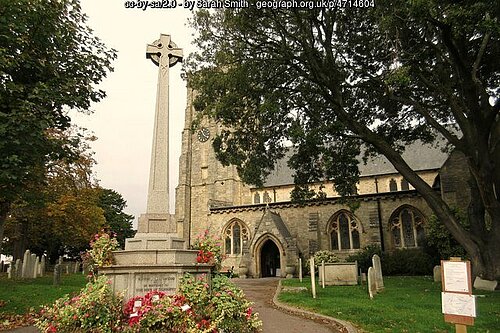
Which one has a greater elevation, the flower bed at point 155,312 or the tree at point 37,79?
the tree at point 37,79

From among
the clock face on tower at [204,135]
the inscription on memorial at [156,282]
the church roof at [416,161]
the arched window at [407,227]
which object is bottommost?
the inscription on memorial at [156,282]

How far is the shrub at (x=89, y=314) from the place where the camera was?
19.5 ft

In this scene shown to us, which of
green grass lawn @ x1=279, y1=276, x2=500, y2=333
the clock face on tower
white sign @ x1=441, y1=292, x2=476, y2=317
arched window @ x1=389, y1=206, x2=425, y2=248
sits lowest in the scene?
green grass lawn @ x1=279, y1=276, x2=500, y2=333

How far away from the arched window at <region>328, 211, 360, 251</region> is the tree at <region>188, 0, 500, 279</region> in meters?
11.2

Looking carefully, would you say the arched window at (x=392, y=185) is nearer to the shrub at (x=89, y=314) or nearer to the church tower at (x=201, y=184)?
the church tower at (x=201, y=184)

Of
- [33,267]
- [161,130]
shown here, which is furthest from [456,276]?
[33,267]

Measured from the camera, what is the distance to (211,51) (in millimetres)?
14984

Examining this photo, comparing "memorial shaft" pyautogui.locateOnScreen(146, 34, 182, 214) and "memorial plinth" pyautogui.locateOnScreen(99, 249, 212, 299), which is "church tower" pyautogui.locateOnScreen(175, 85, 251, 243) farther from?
"memorial plinth" pyautogui.locateOnScreen(99, 249, 212, 299)

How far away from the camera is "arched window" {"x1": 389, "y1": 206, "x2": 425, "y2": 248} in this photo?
24.6 m

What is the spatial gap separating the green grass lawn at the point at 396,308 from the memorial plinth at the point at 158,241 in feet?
13.5

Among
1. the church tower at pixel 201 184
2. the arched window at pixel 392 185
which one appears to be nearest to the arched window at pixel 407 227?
the arched window at pixel 392 185

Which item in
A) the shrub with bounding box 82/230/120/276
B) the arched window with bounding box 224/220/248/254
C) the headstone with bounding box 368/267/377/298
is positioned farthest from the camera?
the arched window with bounding box 224/220/248/254

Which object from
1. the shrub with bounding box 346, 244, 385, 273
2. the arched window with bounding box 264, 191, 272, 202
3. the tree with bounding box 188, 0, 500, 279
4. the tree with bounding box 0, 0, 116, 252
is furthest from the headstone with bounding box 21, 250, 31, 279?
the arched window with bounding box 264, 191, 272, 202

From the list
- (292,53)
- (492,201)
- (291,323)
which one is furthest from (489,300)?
(292,53)
